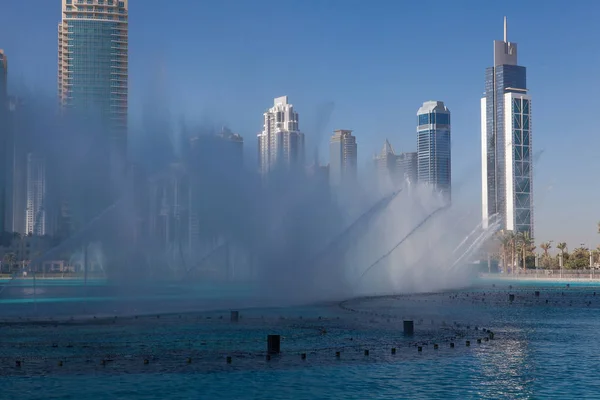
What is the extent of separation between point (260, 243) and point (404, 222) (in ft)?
105

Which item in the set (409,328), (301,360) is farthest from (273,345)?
(409,328)

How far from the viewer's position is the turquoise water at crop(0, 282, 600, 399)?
28.6 m

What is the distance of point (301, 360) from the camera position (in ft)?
116

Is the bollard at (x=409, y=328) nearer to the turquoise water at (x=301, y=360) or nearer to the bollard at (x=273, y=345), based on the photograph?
the turquoise water at (x=301, y=360)

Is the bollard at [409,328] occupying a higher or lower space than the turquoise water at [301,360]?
higher

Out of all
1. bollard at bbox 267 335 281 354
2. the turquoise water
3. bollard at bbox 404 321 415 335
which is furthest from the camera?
bollard at bbox 404 321 415 335

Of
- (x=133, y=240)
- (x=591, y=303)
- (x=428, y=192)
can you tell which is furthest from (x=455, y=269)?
(x=133, y=240)

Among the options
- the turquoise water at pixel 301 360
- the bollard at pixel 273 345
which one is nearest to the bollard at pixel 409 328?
the turquoise water at pixel 301 360

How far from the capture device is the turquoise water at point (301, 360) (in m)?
28.6

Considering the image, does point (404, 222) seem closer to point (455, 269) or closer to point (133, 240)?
point (455, 269)

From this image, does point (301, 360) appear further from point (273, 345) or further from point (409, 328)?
point (409, 328)

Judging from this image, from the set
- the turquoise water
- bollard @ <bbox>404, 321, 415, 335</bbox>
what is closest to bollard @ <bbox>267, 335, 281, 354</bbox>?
the turquoise water

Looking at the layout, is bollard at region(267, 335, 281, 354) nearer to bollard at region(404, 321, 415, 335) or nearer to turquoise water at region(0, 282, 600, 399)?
turquoise water at region(0, 282, 600, 399)

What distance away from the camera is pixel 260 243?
270 ft
